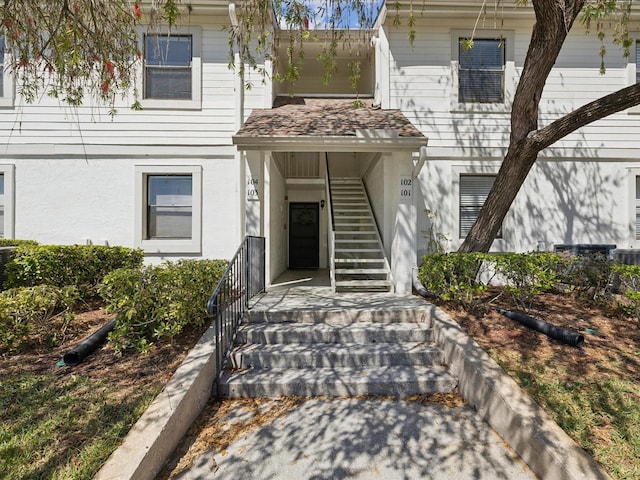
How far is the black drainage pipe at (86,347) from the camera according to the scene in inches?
132

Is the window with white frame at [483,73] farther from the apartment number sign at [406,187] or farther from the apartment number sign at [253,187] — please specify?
the apartment number sign at [253,187]

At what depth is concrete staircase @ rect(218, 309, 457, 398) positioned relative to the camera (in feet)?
11.0

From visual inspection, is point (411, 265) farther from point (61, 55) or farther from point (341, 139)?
point (61, 55)

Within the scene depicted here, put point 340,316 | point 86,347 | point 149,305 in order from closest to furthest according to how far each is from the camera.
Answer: point 86,347
point 149,305
point 340,316

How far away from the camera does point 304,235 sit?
10.2 meters

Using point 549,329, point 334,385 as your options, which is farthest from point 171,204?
point 549,329

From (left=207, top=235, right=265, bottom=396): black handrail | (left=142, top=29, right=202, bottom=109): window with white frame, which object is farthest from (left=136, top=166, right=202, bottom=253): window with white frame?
(left=207, top=235, right=265, bottom=396): black handrail

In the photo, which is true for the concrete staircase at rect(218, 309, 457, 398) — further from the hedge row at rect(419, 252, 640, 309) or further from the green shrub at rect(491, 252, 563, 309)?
the green shrub at rect(491, 252, 563, 309)

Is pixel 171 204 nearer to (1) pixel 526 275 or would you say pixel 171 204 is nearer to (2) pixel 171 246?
(2) pixel 171 246

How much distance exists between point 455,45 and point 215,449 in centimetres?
820

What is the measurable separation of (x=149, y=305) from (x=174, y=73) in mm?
5335

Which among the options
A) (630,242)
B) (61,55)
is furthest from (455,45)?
(61,55)

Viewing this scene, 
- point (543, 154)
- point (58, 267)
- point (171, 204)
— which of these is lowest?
point (58, 267)

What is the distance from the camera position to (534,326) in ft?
12.8
